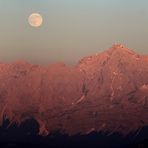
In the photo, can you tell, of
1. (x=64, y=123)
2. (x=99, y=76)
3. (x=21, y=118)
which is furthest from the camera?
(x=99, y=76)

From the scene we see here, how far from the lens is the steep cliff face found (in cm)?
11234

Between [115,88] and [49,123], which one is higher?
[115,88]

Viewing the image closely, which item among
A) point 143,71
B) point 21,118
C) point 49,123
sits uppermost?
point 143,71

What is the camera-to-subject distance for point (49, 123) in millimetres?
131750

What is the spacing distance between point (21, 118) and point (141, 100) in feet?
143

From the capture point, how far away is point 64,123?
122312 mm

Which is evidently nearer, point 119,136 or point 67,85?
point 119,136

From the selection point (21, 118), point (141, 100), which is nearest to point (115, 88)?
point (141, 100)

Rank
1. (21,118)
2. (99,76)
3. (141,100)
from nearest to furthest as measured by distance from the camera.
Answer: (21,118)
(141,100)
(99,76)

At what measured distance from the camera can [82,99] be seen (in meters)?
130

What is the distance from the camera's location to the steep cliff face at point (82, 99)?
A: 112338 millimetres

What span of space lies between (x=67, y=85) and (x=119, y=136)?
1187 inches

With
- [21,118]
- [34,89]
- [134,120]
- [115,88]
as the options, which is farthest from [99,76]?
[21,118]

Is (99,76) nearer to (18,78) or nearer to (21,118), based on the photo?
(18,78)
